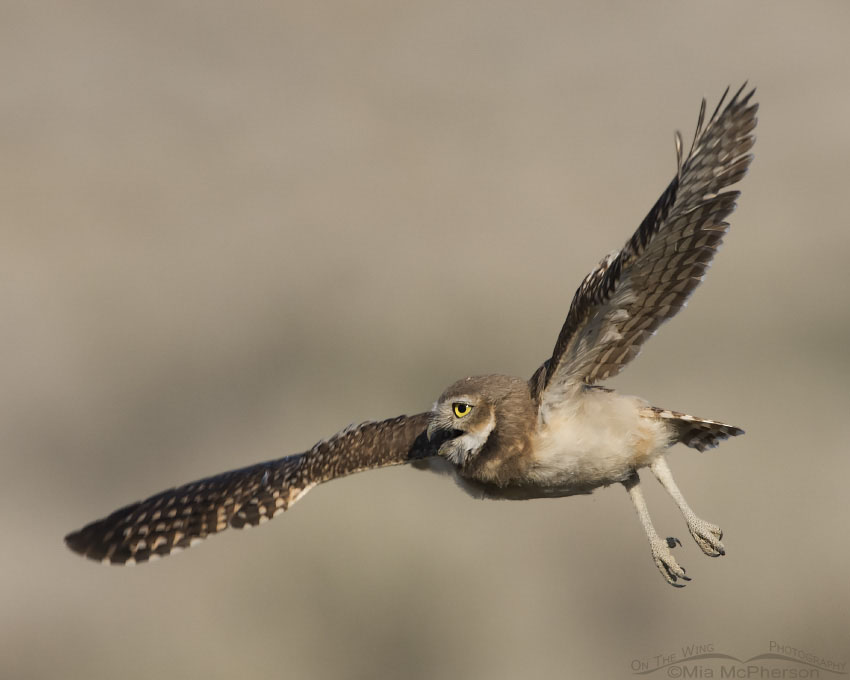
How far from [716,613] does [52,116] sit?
29189 millimetres

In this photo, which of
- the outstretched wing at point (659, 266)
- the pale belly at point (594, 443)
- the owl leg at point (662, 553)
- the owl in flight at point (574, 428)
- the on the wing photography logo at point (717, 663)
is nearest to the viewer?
the outstretched wing at point (659, 266)

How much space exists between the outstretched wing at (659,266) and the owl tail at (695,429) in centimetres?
58

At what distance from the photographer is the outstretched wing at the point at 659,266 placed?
8.36m

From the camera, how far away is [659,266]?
9.04 metres

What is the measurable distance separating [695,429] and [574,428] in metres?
1.15

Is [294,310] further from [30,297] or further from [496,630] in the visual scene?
[496,630]

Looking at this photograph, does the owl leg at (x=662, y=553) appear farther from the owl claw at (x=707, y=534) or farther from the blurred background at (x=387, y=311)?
the blurred background at (x=387, y=311)

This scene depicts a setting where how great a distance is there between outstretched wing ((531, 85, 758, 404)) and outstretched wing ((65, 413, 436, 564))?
1581 millimetres

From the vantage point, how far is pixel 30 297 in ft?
121

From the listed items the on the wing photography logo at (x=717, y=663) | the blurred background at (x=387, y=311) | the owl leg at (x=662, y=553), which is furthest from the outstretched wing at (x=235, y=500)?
the on the wing photography logo at (x=717, y=663)

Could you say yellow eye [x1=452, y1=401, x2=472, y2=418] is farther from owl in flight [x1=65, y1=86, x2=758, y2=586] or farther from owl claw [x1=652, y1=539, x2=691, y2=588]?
owl claw [x1=652, y1=539, x2=691, y2=588]

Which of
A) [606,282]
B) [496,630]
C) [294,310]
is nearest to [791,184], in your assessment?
[294,310]

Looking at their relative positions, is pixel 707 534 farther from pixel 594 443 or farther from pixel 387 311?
pixel 387 311

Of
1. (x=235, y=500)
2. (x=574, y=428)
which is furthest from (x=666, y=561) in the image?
(x=235, y=500)
